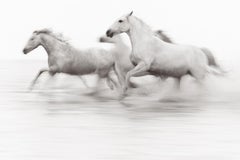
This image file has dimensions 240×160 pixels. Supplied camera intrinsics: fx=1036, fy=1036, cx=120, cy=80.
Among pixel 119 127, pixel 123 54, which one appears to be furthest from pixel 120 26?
pixel 119 127

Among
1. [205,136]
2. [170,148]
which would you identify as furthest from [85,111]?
[170,148]

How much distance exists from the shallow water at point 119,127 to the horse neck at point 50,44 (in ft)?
3.02

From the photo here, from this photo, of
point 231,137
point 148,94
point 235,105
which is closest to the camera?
point 231,137

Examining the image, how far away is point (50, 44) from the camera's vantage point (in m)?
21.2

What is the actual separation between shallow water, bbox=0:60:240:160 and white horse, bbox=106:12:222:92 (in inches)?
21.6

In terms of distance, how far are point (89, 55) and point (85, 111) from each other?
4.81 m

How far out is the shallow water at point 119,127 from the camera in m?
11.4

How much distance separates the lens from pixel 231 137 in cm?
1281

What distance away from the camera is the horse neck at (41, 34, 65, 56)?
21.1 metres

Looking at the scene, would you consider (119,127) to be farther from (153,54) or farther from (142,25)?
(142,25)

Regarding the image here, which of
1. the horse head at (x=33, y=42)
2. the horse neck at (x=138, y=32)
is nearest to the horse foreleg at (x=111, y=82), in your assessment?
Answer: the horse head at (x=33, y=42)

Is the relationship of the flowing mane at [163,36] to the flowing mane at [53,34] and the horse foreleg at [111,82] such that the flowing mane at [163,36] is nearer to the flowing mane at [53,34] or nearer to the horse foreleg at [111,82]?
the horse foreleg at [111,82]

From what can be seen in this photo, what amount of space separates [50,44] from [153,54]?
2726 millimetres

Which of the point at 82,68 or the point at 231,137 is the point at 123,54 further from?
the point at 231,137
